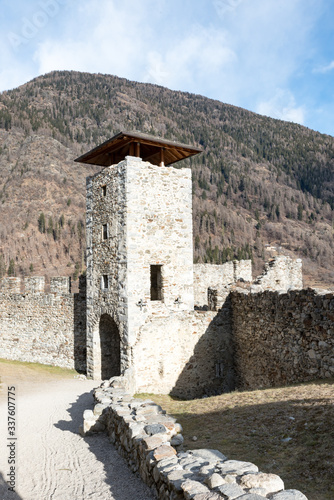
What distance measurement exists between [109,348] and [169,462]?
11193 mm

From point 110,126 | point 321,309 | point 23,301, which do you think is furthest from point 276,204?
point 321,309

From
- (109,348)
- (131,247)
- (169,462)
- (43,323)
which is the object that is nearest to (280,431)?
(169,462)

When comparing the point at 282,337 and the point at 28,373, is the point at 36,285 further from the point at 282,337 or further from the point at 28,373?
the point at 282,337

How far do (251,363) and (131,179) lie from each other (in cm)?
747

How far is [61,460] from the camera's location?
6945 millimetres

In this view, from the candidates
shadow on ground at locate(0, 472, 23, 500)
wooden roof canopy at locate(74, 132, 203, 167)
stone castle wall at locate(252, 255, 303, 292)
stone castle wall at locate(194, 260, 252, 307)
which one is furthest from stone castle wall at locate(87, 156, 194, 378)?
shadow on ground at locate(0, 472, 23, 500)

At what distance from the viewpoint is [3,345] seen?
779 inches

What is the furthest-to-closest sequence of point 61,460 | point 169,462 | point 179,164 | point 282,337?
point 179,164, point 282,337, point 61,460, point 169,462

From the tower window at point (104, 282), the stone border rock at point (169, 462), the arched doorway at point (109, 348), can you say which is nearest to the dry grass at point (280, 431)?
the stone border rock at point (169, 462)

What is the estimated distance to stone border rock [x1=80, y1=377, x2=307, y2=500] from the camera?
3918 mm

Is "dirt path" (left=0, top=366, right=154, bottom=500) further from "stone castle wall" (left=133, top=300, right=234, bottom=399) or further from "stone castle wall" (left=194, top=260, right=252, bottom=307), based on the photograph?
"stone castle wall" (left=194, top=260, right=252, bottom=307)

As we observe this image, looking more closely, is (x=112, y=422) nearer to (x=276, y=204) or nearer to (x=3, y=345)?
(x=3, y=345)

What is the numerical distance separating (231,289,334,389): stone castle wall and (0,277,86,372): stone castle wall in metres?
7.02

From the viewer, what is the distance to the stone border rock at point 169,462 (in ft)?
12.9
